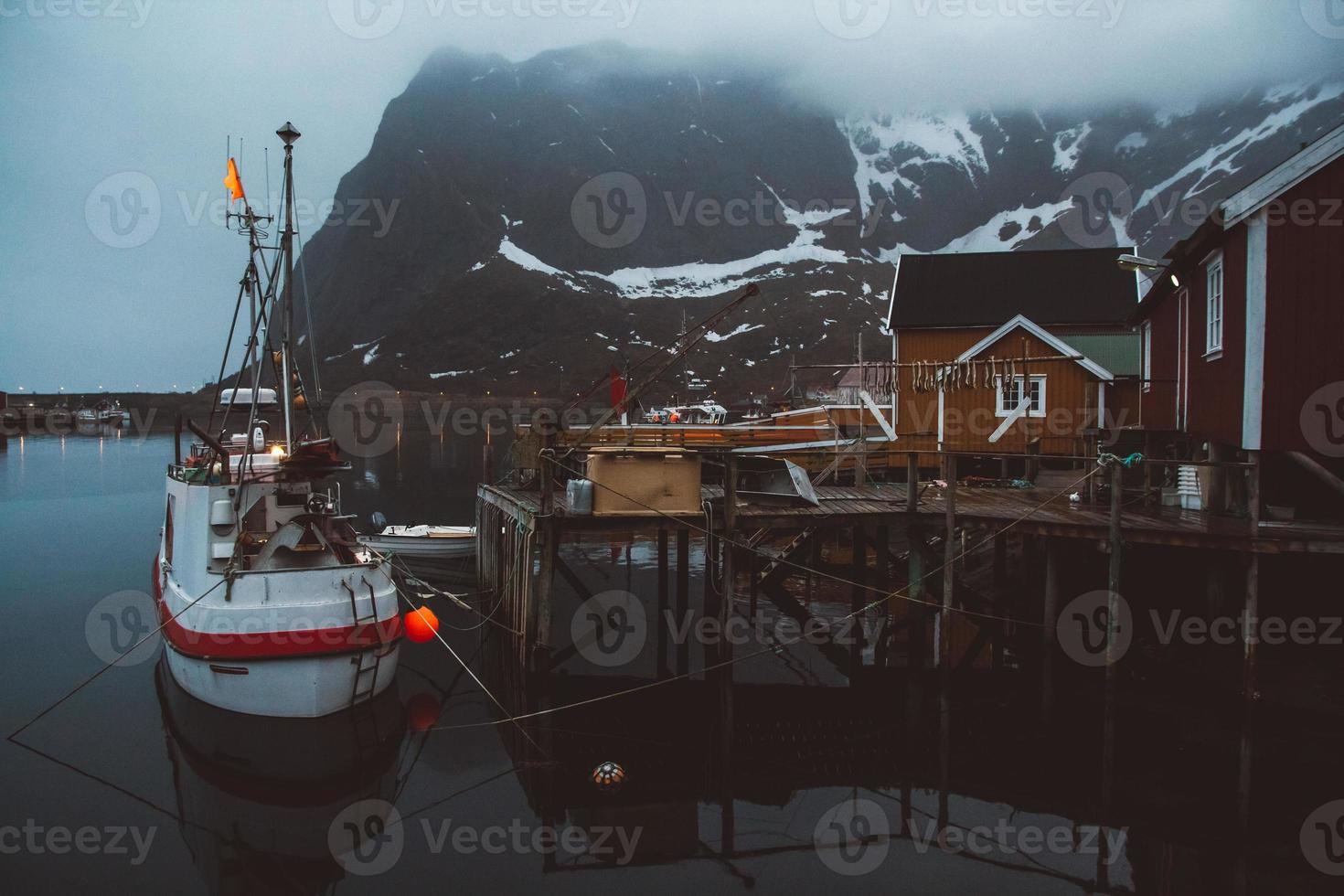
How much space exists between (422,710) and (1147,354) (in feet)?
72.1

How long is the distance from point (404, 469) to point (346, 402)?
8379 centimetres

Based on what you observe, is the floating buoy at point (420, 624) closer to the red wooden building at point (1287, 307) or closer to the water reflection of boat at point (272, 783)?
the water reflection of boat at point (272, 783)

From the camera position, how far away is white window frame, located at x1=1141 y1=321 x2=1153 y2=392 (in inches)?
911

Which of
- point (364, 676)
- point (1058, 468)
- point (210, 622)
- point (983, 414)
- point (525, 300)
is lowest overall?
point (364, 676)

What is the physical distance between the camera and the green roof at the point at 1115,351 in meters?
28.8

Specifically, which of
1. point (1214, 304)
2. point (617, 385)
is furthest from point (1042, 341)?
point (617, 385)

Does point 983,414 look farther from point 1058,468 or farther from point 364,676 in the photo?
point 364,676

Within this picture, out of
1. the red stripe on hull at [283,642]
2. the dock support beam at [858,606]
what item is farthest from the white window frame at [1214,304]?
the red stripe on hull at [283,642]

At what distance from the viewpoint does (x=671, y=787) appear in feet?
44.9

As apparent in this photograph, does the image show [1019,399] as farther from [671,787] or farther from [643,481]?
[671,787]

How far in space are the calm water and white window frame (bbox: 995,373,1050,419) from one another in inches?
444

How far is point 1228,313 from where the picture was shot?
50.1 ft

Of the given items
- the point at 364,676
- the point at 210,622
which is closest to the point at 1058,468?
the point at 364,676

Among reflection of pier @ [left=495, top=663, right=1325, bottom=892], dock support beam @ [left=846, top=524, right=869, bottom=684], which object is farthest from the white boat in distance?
dock support beam @ [left=846, top=524, right=869, bottom=684]
